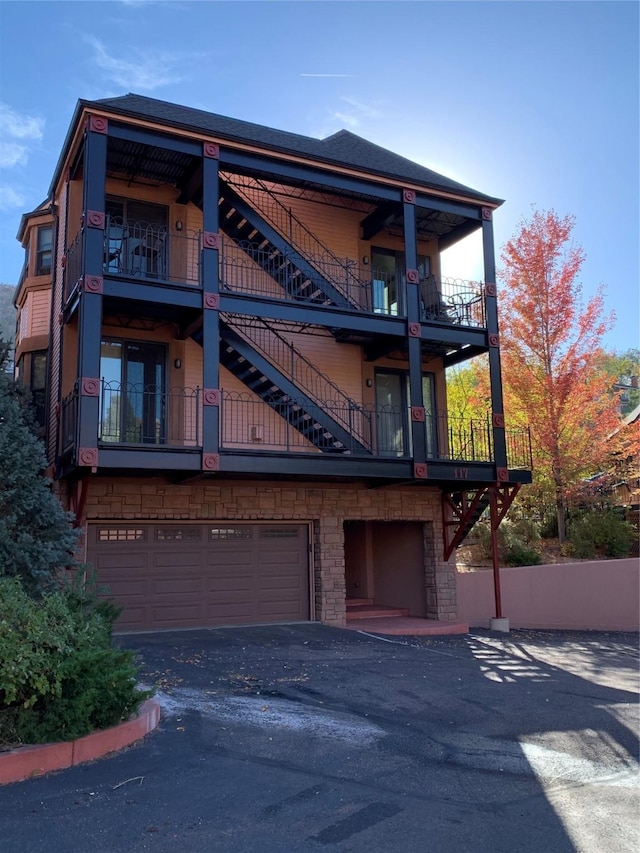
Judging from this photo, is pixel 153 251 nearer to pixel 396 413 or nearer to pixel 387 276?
pixel 387 276

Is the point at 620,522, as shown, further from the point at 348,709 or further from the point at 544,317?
the point at 348,709

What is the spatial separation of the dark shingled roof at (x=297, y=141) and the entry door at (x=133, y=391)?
14.1 ft

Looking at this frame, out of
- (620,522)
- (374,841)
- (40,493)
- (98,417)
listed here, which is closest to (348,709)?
(374,841)

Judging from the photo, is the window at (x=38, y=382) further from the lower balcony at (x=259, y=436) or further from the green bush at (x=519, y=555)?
the green bush at (x=519, y=555)

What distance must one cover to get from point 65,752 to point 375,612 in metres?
12.0

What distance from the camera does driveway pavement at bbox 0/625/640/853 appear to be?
5031 mm

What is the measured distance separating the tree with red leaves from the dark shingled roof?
555 centimetres

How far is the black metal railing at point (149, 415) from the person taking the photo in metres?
14.4

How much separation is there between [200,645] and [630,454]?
1419cm

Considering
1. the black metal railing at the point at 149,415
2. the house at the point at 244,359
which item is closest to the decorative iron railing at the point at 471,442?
the house at the point at 244,359

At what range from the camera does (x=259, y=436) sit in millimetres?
15539

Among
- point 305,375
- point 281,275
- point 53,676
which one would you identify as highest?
point 281,275

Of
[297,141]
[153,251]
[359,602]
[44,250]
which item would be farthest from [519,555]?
[44,250]

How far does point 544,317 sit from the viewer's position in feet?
72.2
